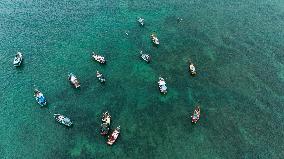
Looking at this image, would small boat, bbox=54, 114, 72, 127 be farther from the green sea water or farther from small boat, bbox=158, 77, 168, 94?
small boat, bbox=158, 77, 168, 94

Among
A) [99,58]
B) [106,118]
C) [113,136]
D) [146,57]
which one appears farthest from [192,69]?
[113,136]

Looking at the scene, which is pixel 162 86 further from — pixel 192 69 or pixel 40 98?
pixel 40 98

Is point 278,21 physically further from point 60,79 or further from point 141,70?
point 60,79

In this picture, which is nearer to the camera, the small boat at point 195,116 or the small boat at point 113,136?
the small boat at point 113,136

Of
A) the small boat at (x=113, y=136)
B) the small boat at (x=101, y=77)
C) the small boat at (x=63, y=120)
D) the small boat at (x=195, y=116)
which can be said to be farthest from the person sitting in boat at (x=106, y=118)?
the small boat at (x=195, y=116)

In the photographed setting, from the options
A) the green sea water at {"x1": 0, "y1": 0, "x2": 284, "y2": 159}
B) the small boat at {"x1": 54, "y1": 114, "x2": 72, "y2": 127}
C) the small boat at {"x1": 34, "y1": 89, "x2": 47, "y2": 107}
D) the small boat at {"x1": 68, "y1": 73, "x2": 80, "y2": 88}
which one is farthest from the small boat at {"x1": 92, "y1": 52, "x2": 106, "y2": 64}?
the small boat at {"x1": 54, "y1": 114, "x2": 72, "y2": 127}

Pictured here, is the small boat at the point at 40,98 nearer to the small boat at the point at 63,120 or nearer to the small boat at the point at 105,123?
the small boat at the point at 63,120
